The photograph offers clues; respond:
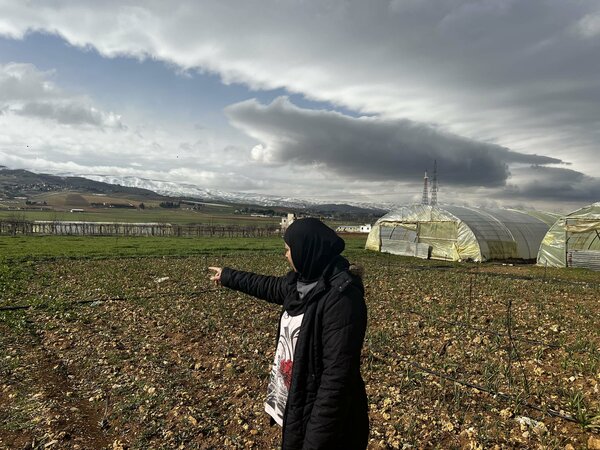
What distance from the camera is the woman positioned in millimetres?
2621

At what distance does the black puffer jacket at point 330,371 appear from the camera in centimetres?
262

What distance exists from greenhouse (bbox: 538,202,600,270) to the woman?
25.9 meters

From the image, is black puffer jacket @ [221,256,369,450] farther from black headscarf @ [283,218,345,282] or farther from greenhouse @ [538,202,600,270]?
greenhouse @ [538,202,600,270]

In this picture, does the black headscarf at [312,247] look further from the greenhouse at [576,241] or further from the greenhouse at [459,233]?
the greenhouse at [459,233]

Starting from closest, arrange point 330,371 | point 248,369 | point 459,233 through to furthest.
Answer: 1. point 330,371
2. point 248,369
3. point 459,233

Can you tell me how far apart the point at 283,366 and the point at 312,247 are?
105 cm

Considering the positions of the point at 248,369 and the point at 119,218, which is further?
the point at 119,218

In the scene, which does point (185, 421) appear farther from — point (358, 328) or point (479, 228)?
point (479, 228)

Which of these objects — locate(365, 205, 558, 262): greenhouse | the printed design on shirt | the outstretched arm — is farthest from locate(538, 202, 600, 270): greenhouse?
the printed design on shirt

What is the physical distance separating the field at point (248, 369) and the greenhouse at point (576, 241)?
38.6 ft

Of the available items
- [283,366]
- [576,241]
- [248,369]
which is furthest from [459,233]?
[283,366]

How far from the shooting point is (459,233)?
94.3 feet

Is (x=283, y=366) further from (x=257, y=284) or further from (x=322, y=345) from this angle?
(x=257, y=284)

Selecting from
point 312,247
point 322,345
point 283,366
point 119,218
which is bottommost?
point 119,218
